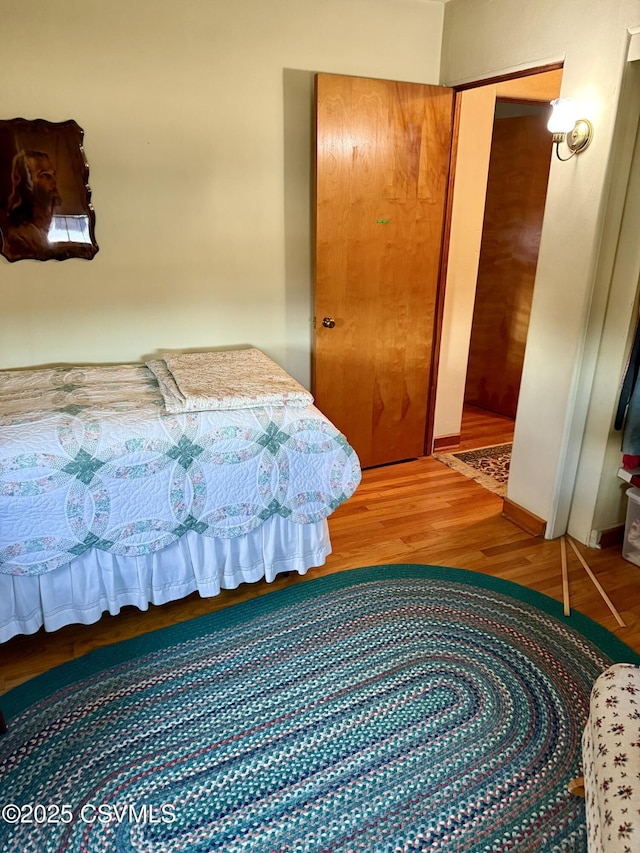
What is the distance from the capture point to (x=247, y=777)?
163 centimetres

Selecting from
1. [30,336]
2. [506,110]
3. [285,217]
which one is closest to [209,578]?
[30,336]

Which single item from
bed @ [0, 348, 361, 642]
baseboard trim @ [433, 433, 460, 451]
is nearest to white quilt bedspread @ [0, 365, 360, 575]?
bed @ [0, 348, 361, 642]

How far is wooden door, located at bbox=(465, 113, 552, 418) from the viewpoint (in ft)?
14.1

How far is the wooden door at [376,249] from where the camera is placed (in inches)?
119

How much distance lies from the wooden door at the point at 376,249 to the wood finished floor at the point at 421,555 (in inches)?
17.7

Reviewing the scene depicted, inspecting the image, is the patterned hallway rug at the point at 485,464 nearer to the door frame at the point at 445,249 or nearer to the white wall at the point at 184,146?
the door frame at the point at 445,249

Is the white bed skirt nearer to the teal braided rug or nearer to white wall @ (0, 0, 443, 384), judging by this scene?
the teal braided rug

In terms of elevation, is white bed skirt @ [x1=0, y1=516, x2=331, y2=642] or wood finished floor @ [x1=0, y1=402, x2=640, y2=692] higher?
white bed skirt @ [x1=0, y1=516, x2=331, y2=642]

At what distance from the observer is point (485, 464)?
12.3ft

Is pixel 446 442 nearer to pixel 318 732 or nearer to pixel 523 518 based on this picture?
pixel 523 518

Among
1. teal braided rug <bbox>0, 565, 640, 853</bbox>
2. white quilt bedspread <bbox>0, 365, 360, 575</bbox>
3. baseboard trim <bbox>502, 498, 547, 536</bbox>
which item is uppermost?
white quilt bedspread <bbox>0, 365, 360, 575</bbox>

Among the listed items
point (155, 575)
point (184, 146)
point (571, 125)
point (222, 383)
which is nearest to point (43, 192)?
point (184, 146)

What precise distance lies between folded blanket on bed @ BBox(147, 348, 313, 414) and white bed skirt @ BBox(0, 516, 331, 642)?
1.59 ft

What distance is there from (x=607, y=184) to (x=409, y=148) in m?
1.18
